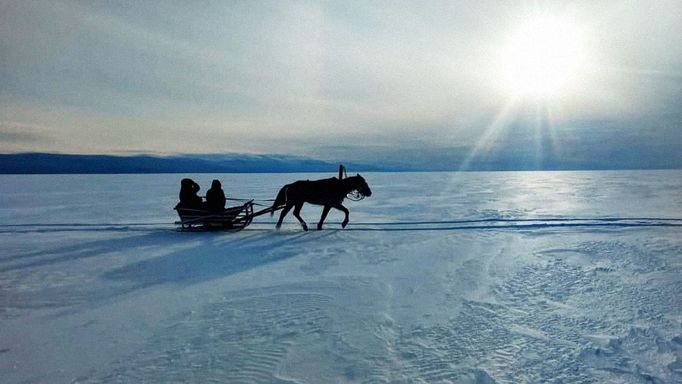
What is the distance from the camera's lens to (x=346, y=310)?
164 inches

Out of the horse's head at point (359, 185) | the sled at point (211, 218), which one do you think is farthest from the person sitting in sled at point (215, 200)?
the horse's head at point (359, 185)

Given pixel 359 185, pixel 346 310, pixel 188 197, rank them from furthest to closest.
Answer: pixel 359 185, pixel 188 197, pixel 346 310

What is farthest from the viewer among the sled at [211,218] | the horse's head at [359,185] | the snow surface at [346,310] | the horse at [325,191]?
the horse's head at [359,185]

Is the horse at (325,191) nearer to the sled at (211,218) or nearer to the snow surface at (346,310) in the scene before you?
the sled at (211,218)

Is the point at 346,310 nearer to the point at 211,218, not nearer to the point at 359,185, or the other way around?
the point at 359,185

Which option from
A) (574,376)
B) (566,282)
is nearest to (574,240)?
(566,282)

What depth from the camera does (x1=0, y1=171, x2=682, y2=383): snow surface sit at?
2.96m

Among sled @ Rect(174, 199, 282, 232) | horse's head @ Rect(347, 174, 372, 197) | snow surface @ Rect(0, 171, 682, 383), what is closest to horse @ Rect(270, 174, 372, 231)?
horse's head @ Rect(347, 174, 372, 197)

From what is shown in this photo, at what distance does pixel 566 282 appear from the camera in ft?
16.5

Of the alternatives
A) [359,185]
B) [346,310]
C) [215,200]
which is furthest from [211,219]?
[346,310]

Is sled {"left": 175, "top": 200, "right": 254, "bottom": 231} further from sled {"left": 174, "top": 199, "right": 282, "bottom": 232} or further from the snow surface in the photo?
the snow surface

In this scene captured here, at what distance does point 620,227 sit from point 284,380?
10231 mm

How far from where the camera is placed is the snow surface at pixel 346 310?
296 cm

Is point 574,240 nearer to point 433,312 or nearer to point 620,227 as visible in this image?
point 620,227
